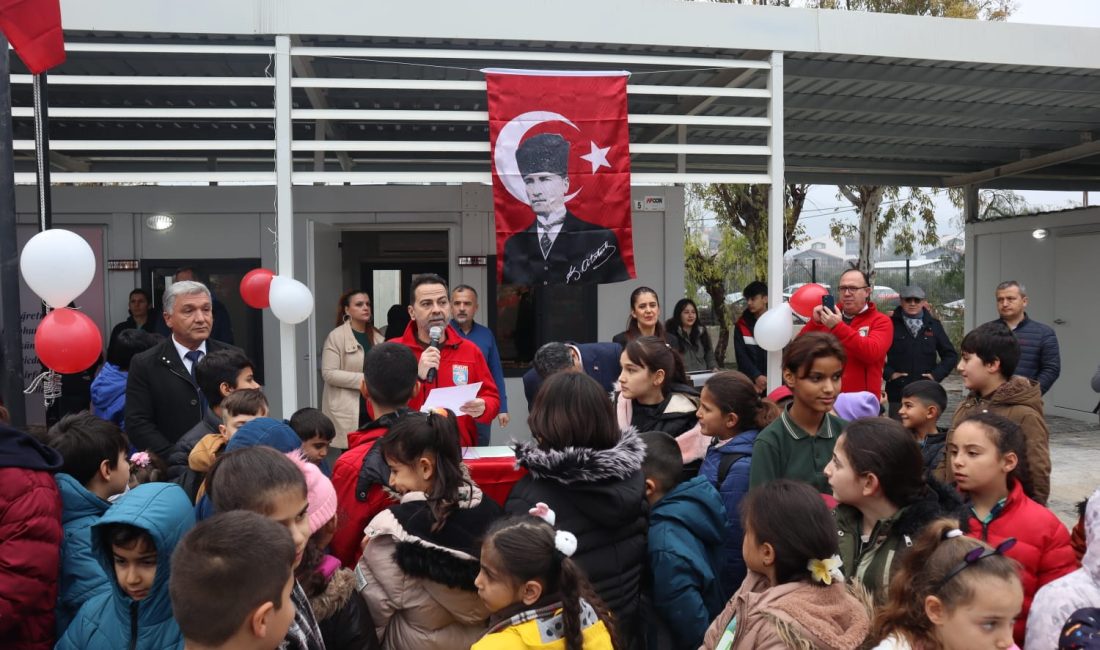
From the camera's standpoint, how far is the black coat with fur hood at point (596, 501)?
261cm

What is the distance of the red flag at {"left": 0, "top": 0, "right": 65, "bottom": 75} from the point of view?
4262 millimetres

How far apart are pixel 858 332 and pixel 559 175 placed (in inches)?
97.2

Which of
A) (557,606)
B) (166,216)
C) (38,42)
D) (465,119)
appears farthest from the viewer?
(166,216)

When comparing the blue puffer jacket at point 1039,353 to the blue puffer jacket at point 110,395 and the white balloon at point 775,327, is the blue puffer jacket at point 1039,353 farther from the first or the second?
the blue puffer jacket at point 110,395

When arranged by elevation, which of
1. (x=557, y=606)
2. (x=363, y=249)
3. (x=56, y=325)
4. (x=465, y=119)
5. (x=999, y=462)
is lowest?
(x=557, y=606)

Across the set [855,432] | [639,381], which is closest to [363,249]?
[639,381]

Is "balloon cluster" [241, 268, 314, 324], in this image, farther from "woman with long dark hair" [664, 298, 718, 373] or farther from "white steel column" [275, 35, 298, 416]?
"woman with long dark hair" [664, 298, 718, 373]

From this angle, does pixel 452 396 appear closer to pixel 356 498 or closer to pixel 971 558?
pixel 356 498

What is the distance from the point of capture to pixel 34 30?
435 centimetres

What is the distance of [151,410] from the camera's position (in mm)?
4367

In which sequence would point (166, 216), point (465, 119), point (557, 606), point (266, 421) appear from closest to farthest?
point (557, 606)
point (266, 421)
point (465, 119)
point (166, 216)

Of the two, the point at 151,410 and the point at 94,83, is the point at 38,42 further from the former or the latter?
the point at 151,410

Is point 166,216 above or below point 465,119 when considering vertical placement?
below

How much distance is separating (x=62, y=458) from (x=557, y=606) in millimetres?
1692
